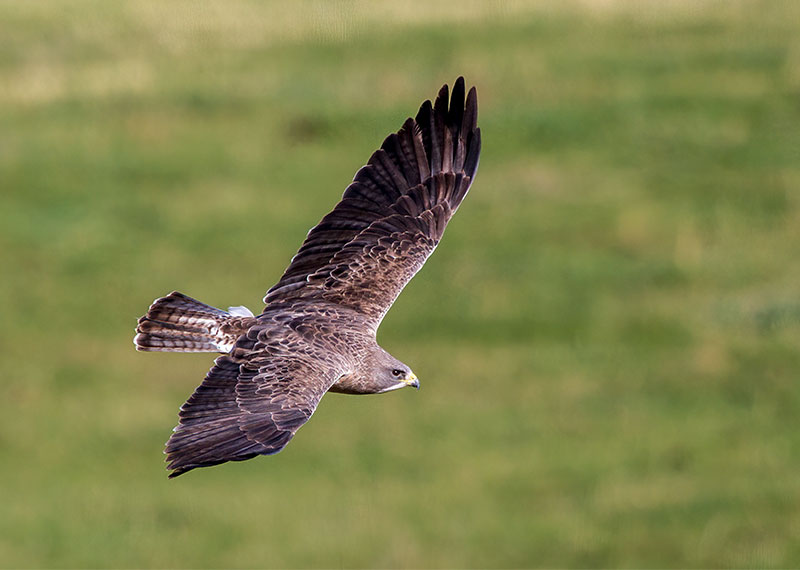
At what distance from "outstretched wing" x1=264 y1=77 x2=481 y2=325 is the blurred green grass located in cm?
1109

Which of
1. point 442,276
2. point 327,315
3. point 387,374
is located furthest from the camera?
point 442,276

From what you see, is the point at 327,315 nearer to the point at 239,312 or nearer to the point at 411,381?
the point at 239,312

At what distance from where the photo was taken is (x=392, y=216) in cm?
1108

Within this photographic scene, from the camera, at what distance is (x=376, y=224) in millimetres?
11000

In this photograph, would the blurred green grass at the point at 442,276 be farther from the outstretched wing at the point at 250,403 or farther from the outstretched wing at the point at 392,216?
the outstretched wing at the point at 250,403

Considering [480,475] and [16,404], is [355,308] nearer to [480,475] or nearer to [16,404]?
[480,475]

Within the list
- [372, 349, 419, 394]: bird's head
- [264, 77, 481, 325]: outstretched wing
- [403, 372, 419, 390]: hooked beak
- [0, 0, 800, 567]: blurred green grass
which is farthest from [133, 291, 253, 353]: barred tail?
[0, 0, 800, 567]: blurred green grass

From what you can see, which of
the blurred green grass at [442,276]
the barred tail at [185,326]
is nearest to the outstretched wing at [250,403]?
the barred tail at [185,326]

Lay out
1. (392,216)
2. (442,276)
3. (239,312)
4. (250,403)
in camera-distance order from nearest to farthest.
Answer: (250,403) → (239,312) → (392,216) → (442,276)

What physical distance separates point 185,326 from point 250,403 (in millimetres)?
1419

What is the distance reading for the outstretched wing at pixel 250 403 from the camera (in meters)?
8.38

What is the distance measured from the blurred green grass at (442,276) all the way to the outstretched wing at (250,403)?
12.5 metres

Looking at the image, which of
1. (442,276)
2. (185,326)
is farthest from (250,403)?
(442,276)

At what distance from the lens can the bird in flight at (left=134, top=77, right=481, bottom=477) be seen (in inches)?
341
